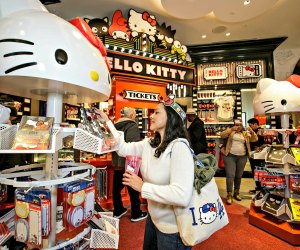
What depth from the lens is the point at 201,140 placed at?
12.9 feet

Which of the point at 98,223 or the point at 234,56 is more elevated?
the point at 234,56

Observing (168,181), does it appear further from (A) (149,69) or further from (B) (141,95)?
(A) (149,69)

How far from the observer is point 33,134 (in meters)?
0.96

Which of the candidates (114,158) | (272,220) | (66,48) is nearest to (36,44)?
(66,48)

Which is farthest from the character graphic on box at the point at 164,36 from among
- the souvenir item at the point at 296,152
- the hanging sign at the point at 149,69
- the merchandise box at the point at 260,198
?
the merchandise box at the point at 260,198

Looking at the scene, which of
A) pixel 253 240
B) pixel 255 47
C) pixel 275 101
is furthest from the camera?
pixel 255 47

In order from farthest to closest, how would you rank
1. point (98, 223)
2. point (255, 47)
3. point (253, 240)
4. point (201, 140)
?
point (255, 47)
point (201, 140)
point (253, 240)
point (98, 223)

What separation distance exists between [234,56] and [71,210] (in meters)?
5.86

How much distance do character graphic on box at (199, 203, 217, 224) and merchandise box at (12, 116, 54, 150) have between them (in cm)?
85

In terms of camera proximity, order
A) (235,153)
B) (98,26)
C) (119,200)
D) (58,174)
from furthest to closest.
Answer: (98,26) → (235,153) → (119,200) → (58,174)

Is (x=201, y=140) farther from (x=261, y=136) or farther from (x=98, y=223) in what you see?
(x=98, y=223)

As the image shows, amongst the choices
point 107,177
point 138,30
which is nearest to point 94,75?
point 107,177

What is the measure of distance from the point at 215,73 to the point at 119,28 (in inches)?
117

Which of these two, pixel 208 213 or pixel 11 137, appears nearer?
pixel 11 137
